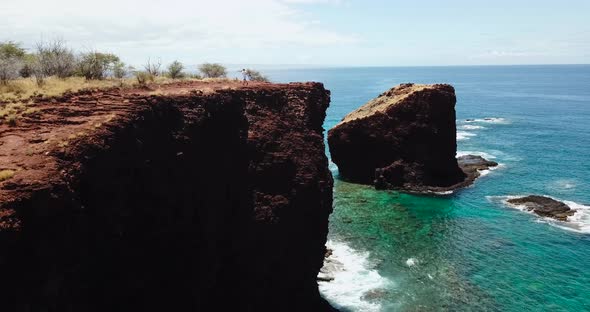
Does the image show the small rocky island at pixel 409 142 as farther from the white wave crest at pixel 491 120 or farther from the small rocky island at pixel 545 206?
the white wave crest at pixel 491 120

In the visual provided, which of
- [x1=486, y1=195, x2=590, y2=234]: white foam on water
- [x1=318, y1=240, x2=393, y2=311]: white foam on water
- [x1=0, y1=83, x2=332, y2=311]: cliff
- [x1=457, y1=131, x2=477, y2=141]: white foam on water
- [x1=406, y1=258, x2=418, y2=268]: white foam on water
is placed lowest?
[x1=318, y1=240, x2=393, y2=311]: white foam on water

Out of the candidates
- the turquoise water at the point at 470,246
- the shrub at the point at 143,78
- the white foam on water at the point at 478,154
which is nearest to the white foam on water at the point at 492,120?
the white foam on water at the point at 478,154

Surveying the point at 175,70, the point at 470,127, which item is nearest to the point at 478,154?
the point at 470,127

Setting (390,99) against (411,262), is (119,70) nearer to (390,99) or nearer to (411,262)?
(411,262)

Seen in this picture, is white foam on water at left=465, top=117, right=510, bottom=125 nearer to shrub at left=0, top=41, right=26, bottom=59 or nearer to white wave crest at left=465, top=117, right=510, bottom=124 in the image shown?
white wave crest at left=465, top=117, right=510, bottom=124

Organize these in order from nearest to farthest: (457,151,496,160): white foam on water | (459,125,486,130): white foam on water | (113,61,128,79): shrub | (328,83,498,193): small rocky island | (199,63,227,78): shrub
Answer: (113,61,128,79): shrub < (199,63,227,78): shrub < (328,83,498,193): small rocky island < (457,151,496,160): white foam on water < (459,125,486,130): white foam on water

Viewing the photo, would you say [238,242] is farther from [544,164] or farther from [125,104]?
[544,164]

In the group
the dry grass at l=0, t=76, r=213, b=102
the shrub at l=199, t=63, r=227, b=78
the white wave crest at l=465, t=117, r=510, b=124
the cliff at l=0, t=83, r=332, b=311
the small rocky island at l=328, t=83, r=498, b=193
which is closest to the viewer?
the cliff at l=0, t=83, r=332, b=311

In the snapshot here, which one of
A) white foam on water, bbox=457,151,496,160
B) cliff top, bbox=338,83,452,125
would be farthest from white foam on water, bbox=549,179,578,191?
cliff top, bbox=338,83,452,125
